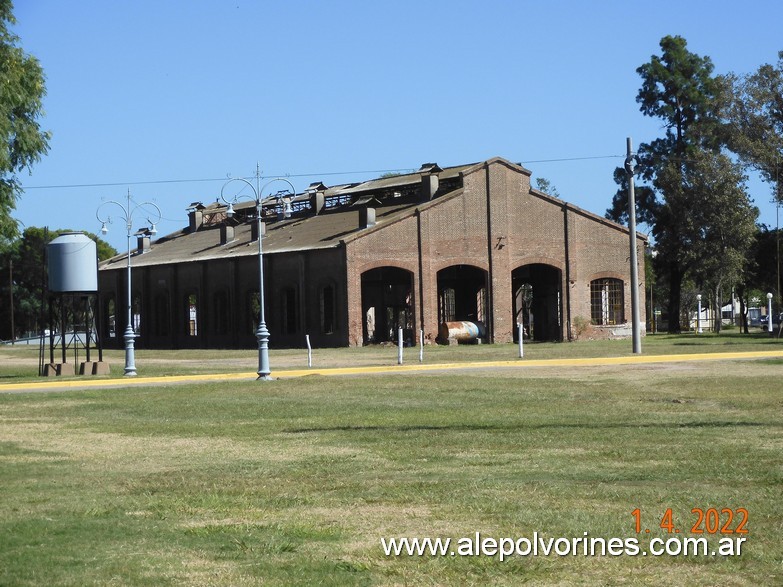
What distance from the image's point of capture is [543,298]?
2532 inches

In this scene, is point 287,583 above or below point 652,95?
below

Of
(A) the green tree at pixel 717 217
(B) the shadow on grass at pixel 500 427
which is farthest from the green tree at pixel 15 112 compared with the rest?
(A) the green tree at pixel 717 217

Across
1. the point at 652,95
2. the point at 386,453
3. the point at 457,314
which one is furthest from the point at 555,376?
the point at 652,95

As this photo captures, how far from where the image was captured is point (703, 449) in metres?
12.6

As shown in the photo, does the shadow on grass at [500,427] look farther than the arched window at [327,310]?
No

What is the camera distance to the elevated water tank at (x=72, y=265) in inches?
1387

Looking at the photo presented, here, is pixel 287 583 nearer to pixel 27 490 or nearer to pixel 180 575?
pixel 180 575

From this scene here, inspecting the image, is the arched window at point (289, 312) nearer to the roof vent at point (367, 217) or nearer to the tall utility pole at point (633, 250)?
the roof vent at point (367, 217)

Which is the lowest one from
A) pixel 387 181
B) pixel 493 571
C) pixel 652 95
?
pixel 493 571

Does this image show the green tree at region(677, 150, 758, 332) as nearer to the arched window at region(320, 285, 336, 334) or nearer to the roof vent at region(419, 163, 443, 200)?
the roof vent at region(419, 163, 443, 200)

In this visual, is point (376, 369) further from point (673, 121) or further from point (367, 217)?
point (673, 121)

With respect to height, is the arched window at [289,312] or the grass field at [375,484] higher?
the arched window at [289,312]

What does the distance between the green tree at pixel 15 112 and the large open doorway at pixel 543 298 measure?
117ft

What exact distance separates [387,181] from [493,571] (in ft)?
198
